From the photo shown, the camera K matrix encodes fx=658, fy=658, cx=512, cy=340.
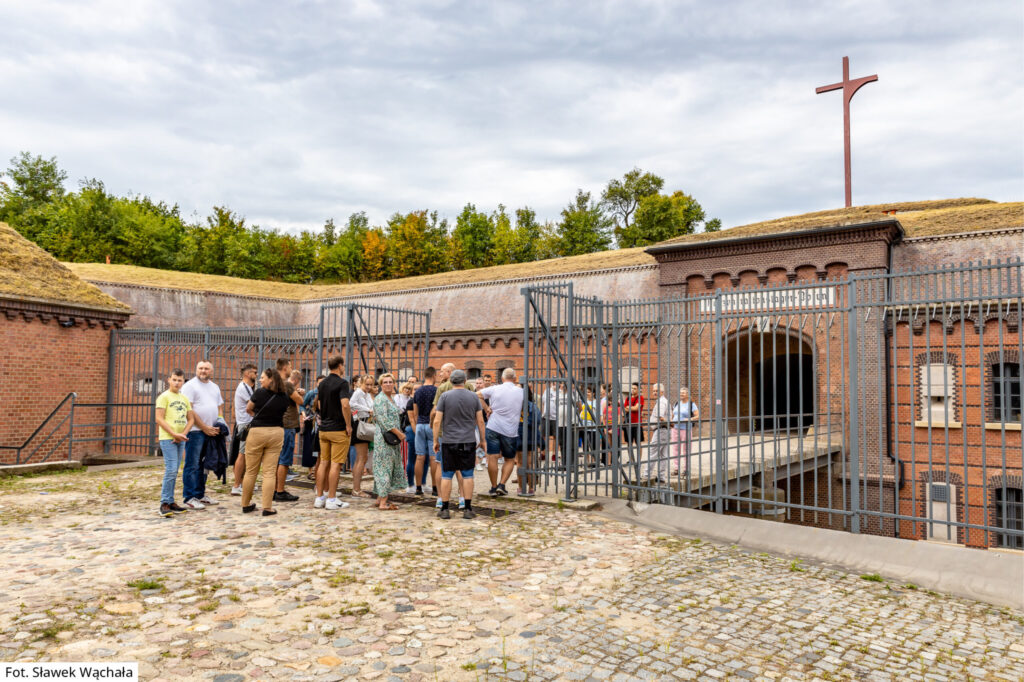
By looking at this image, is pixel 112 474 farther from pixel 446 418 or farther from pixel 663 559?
pixel 663 559

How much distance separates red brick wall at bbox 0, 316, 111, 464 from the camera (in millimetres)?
14391

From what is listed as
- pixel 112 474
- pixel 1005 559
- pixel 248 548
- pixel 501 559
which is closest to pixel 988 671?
pixel 1005 559

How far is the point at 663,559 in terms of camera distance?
6496 millimetres

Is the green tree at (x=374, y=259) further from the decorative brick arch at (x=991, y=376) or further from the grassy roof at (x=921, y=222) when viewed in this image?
the decorative brick arch at (x=991, y=376)

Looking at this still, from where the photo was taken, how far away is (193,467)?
8516 millimetres

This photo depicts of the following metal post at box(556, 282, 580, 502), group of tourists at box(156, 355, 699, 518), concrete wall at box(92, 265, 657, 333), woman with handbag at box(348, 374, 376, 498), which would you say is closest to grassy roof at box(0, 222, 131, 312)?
group of tourists at box(156, 355, 699, 518)

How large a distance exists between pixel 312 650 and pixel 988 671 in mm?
4232

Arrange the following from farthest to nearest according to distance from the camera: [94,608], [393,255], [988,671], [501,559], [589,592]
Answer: [393,255]
[501,559]
[589,592]
[94,608]
[988,671]

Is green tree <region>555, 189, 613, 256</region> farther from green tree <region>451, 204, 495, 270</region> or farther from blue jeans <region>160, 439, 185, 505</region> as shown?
blue jeans <region>160, 439, 185, 505</region>

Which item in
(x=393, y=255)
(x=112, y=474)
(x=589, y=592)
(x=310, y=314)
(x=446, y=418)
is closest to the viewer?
(x=589, y=592)

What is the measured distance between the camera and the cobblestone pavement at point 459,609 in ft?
13.3

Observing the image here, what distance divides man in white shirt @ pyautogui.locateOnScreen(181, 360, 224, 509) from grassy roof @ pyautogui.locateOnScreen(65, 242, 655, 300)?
17.5m

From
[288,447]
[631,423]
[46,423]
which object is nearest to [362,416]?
[288,447]

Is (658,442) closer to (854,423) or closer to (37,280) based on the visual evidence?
(854,423)
